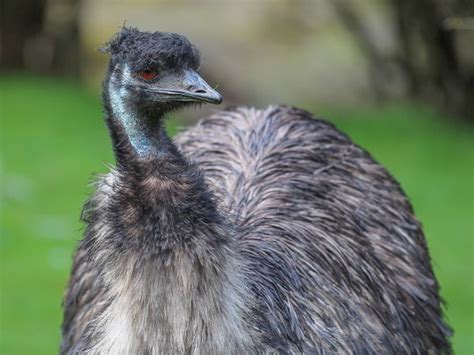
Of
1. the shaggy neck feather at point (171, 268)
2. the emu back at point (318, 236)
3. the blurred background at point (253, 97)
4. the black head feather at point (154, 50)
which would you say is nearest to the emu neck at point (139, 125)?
the shaggy neck feather at point (171, 268)

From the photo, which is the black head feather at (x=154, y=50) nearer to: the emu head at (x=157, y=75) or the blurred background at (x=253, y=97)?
the emu head at (x=157, y=75)

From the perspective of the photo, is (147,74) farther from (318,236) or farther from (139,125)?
(318,236)

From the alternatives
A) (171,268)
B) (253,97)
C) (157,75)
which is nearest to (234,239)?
(171,268)

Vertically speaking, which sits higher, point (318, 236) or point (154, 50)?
point (154, 50)

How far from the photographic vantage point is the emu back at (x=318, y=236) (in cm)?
471

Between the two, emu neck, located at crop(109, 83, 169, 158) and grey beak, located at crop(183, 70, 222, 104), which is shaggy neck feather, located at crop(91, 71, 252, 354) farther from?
grey beak, located at crop(183, 70, 222, 104)

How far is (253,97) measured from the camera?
14.1m

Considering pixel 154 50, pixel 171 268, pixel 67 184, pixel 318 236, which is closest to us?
pixel 171 268

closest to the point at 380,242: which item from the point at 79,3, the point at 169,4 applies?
the point at 79,3

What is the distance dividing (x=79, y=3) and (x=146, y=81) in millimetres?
10858

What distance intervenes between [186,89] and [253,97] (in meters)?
9.82

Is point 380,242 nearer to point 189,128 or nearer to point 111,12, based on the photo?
point 189,128

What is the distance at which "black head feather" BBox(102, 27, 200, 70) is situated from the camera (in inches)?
167

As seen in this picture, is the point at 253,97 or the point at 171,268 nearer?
the point at 171,268
